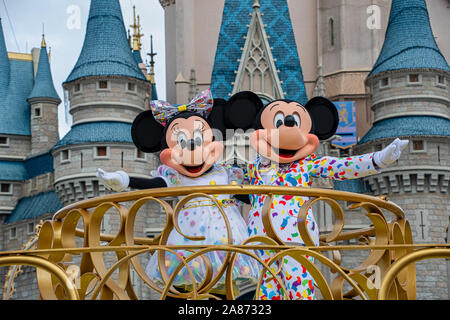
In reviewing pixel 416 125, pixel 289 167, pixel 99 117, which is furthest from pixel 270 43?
pixel 289 167

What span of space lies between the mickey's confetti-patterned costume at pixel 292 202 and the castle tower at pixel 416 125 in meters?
12.6

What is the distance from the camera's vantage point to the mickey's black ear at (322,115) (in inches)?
242

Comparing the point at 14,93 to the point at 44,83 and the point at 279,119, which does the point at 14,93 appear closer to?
the point at 44,83

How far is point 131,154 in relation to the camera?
18859mm

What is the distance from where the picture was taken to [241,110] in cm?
600

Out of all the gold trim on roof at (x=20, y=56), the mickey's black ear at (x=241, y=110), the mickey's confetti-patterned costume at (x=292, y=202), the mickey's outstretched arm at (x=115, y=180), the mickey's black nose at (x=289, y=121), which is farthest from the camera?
the gold trim on roof at (x=20, y=56)

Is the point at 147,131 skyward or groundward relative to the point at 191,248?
skyward

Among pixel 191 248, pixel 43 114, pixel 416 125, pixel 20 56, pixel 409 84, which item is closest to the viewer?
pixel 191 248

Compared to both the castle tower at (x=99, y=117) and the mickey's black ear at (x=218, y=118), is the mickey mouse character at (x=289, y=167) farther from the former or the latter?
the castle tower at (x=99, y=117)

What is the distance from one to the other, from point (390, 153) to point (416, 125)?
1414 cm

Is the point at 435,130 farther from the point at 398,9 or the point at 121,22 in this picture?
the point at 121,22

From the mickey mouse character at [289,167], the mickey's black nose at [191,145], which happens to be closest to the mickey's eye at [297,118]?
the mickey mouse character at [289,167]

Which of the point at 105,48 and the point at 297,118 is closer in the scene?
the point at 297,118
